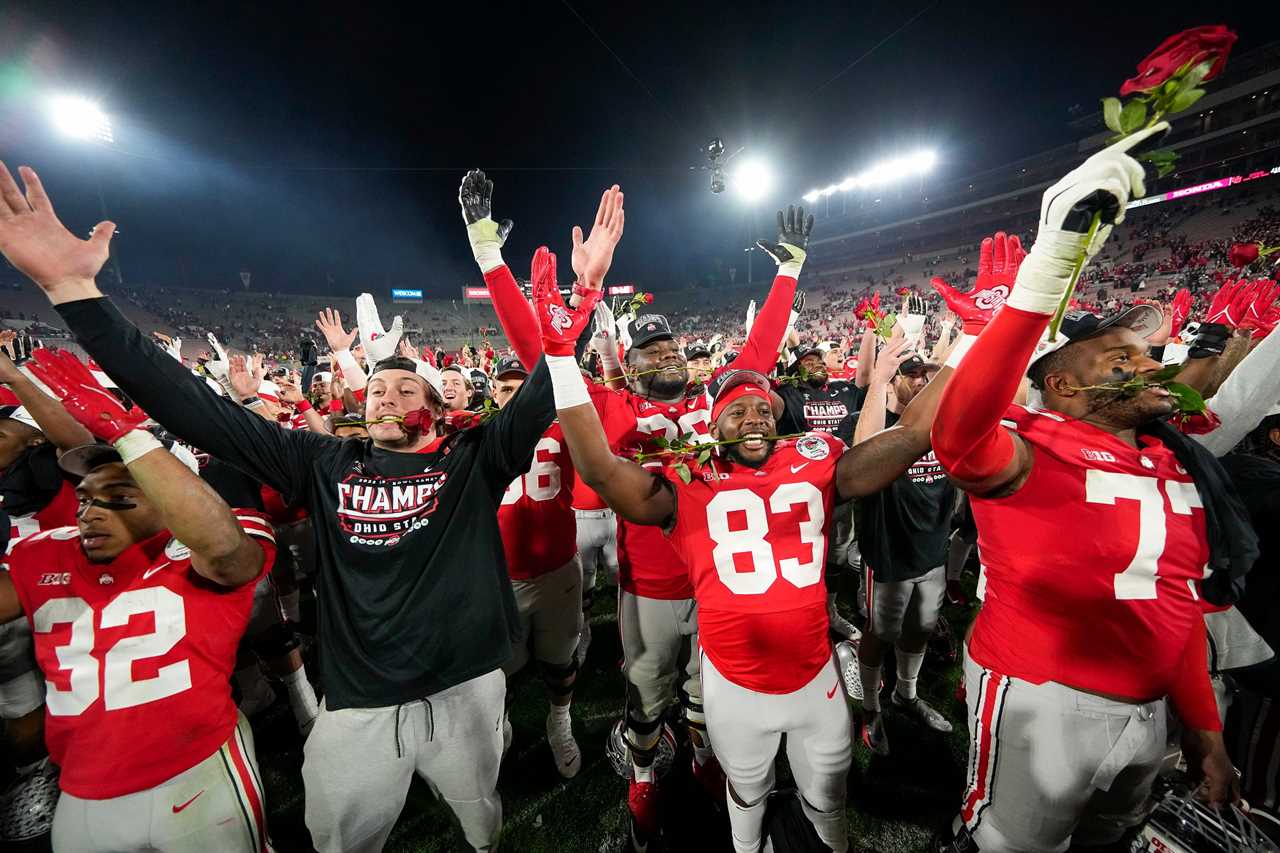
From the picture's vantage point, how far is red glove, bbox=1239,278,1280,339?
339 centimetres

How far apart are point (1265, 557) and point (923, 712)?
2.14 meters

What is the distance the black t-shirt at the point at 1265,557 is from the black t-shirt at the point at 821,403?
260cm

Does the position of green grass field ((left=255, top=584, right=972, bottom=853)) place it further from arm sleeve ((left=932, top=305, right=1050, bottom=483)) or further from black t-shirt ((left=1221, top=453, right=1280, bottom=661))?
arm sleeve ((left=932, top=305, right=1050, bottom=483))

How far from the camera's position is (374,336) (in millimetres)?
3863

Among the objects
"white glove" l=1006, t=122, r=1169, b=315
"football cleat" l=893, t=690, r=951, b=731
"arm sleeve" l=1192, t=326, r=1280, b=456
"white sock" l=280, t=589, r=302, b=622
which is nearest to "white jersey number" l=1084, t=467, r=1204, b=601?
"arm sleeve" l=1192, t=326, r=1280, b=456

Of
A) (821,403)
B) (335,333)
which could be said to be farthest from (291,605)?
(821,403)

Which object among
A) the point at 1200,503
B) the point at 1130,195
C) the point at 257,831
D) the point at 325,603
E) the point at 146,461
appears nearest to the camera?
the point at 1130,195

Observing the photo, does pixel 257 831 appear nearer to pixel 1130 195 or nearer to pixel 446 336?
pixel 1130 195

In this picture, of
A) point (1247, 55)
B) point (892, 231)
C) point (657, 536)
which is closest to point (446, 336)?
point (892, 231)

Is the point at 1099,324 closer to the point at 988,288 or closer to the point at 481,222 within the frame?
the point at 988,288

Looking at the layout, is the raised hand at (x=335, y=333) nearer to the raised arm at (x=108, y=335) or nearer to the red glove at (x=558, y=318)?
the raised arm at (x=108, y=335)

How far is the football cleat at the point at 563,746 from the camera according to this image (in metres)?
3.22

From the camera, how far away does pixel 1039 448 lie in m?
1.88

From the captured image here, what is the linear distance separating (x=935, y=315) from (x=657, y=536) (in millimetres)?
30283
